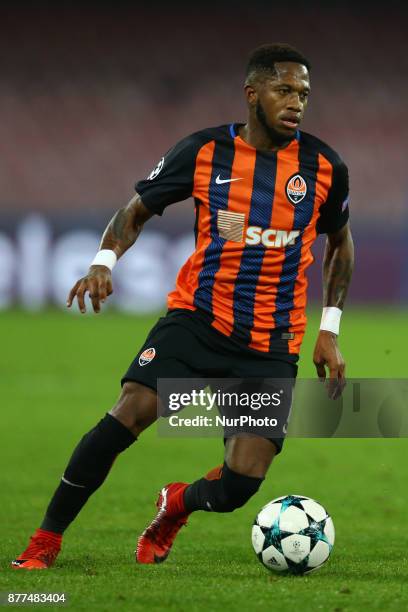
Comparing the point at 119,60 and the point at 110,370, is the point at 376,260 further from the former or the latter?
the point at 110,370

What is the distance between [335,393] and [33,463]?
346cm

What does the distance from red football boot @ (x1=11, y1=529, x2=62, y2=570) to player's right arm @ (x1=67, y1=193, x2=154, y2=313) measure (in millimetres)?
907

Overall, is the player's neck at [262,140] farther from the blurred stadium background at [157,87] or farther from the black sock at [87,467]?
the blurred stadium background at [157,87]

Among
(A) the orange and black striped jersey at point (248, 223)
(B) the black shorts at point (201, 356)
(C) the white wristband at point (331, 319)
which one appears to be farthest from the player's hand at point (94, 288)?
(C) the white wristband at point (331, 319)

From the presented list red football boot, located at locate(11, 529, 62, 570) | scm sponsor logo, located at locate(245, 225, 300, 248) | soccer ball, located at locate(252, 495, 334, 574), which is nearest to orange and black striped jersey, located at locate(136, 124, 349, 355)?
scm sponsor logo, located at locate(245, 225, 300, 248)

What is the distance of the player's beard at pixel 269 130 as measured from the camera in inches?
187

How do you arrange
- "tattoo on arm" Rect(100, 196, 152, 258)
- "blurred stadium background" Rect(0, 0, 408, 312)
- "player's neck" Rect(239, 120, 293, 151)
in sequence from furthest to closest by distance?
"blurred stadium background" Rect(0, 0, 408, 312) < "player's neck" Rect(239, 120, 293, 151) < "tattoo on arm" Rect(100, 196, 152, 258)

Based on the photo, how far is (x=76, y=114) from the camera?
24.8 m

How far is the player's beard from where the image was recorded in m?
4.76

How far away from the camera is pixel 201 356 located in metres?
4.68

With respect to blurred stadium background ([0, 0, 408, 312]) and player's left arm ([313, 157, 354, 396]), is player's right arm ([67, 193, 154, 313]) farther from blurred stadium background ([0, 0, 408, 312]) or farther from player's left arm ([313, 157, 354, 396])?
blurred stadium background ([0, 0, 408, 312])

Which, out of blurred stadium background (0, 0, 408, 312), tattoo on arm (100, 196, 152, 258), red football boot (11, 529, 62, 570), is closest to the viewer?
red football boot (11, 529, 62, 570)

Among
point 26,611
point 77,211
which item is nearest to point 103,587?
point 26,611

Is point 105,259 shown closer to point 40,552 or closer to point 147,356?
point 147,356
